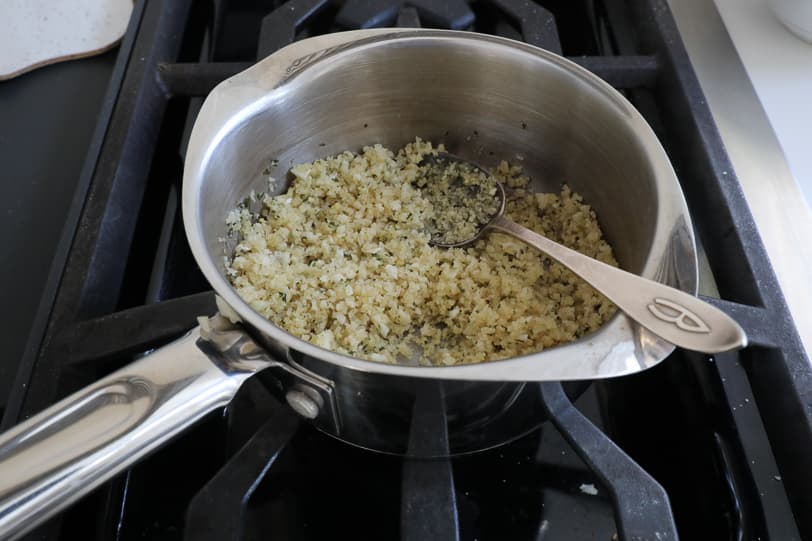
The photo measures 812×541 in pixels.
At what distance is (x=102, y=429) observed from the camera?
0.36 m

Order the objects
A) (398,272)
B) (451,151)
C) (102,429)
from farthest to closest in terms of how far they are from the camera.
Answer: (451,151) → (398,272) → (102,429)

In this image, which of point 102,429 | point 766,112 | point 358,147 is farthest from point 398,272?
point 766,112

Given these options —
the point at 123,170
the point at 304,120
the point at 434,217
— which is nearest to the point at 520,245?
the point at 434,217

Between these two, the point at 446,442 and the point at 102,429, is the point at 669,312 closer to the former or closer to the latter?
the point at 446,442

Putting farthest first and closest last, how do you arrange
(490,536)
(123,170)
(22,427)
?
1. (123,170)
2. (490,536)
3. (22,427)

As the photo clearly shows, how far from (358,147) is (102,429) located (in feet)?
1.26

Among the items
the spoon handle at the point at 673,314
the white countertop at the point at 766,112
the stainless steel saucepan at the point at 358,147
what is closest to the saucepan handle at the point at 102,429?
the stainless steel saucepan at the point at 358,147

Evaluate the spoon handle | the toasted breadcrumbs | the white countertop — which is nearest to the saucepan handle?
the toasted breadcrumbs

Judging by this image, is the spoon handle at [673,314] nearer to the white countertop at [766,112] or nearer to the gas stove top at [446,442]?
the gas stove top at [446,442]

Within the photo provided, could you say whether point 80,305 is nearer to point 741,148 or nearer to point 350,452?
point 350,452

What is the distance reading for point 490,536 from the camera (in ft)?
1.54

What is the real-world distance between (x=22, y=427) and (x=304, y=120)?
347 millimetres

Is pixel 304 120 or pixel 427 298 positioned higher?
pixel 304 120

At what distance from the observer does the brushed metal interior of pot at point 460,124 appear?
0.53 metres
